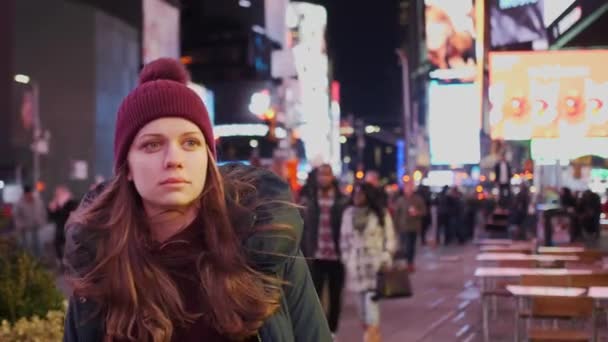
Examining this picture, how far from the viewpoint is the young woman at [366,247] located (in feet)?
34.8

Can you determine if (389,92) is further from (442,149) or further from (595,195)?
(595,195)

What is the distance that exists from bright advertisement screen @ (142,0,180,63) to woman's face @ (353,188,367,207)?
8.73 ft

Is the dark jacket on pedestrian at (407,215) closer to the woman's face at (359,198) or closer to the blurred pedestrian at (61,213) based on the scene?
the blurred pedestrian at (61,213)

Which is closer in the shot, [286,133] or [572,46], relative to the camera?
[572,46]

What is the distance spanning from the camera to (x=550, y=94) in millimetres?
19078

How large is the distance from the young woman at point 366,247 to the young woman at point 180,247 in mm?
8122

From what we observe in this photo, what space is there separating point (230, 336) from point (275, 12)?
851 inches

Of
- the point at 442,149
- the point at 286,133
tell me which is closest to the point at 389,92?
the point at 442,149

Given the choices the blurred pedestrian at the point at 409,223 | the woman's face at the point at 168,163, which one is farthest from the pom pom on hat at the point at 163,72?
the blurred pedestrian at the point at 409,223

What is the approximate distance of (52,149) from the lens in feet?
122

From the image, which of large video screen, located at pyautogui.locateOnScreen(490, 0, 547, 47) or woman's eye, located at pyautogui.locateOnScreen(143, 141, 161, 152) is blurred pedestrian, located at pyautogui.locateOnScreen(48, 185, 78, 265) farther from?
woman's eye, located at pyautogui.locateOnScreen(143, 141, 161, 152)

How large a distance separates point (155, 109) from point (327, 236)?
29.2ft

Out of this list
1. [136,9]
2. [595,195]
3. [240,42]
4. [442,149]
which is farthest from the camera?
[240,42]

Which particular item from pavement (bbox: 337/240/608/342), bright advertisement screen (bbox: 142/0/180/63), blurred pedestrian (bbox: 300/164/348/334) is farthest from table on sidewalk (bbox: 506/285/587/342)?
bright advertisement screen (bbox: 142/0/180/63)
